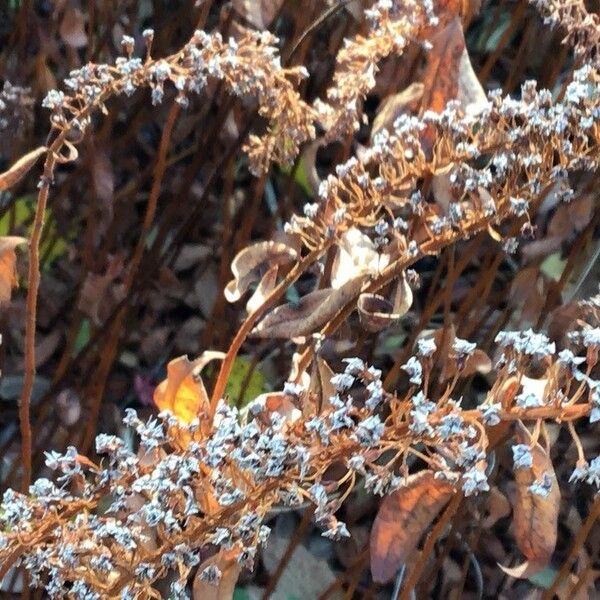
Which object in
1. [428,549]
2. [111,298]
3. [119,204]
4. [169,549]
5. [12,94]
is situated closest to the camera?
[169,549]

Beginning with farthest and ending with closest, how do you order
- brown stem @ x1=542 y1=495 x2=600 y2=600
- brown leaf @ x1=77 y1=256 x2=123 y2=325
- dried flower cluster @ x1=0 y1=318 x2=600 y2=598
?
brown leaf @ x1=77 y1=256 x2=123 y2=325, brown stem @ x1=542 y1=495 x2=600 y2=600, dried flower cluster @ x1=0 y1=318 x2=600 y2=598

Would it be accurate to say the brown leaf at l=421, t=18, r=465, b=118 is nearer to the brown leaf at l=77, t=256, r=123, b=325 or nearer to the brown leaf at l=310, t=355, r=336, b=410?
the brown leaf at l=310, t=355, r=336, b=410

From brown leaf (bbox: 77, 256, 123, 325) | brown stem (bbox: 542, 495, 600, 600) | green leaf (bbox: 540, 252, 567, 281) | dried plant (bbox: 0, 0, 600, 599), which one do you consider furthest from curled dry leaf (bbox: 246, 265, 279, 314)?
green leaf (bbox: 540, 252, 567, 281)

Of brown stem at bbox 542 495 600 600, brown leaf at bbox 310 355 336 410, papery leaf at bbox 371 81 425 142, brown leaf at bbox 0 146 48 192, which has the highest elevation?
papery leaf at bbox 371 81 425 142

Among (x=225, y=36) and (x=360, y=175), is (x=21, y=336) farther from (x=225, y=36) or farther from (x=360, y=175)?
(x=360, y=175)

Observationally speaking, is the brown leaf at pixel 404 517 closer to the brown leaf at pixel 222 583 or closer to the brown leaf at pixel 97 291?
the brown leaf at pixel 222 583

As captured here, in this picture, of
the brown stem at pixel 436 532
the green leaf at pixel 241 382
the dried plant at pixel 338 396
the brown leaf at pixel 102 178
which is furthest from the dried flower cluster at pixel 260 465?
the green leaf at pixel 241 382

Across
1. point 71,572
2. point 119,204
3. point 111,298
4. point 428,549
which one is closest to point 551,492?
point 428,549
